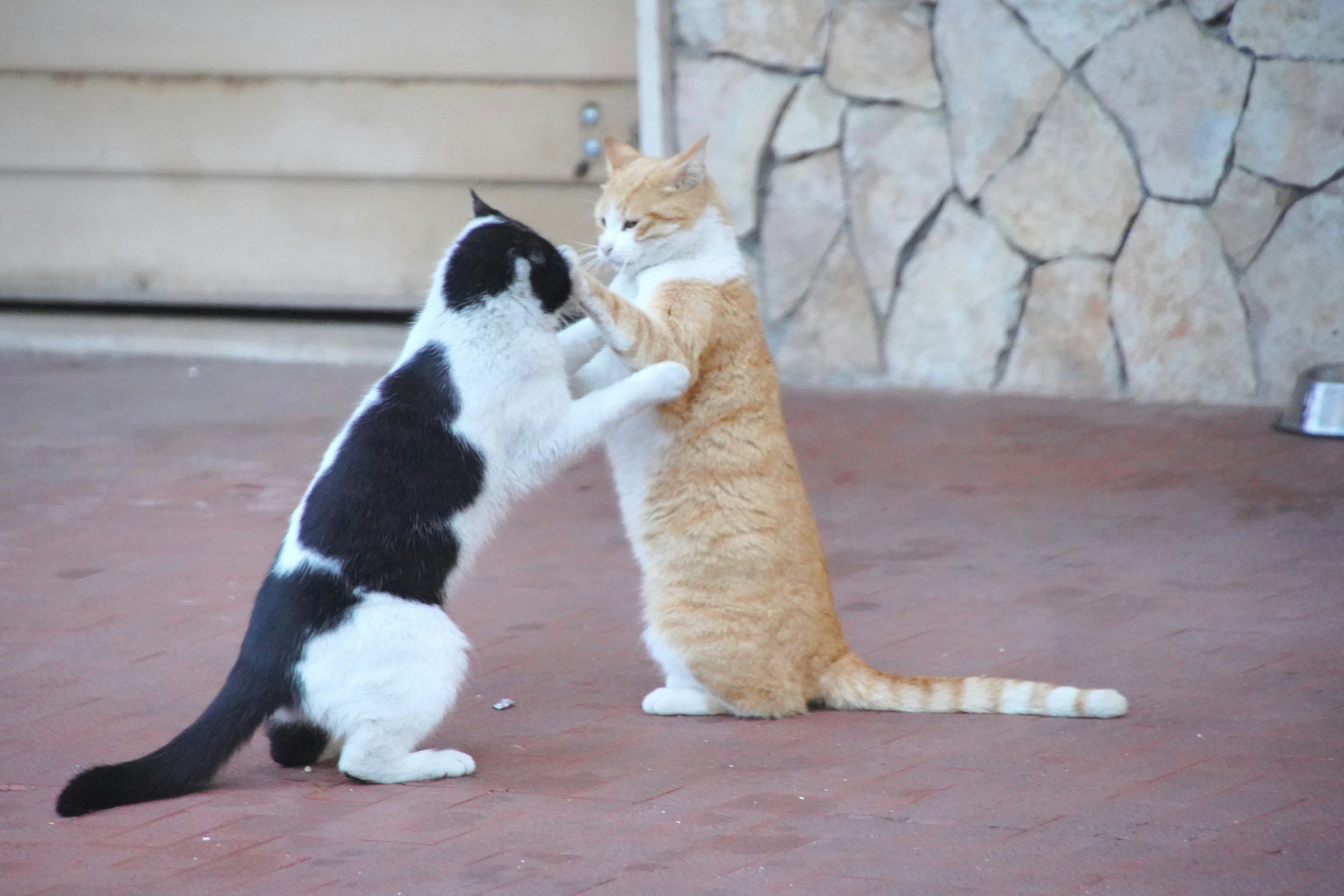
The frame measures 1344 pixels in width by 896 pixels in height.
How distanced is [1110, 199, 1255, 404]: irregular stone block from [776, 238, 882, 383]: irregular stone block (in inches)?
44.7

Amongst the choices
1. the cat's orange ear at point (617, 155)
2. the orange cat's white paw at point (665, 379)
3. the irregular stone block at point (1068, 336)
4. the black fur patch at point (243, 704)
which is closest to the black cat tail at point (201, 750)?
the black fur patch at point (243, 704)

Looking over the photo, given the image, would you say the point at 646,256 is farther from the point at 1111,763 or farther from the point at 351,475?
the point at 1111,763

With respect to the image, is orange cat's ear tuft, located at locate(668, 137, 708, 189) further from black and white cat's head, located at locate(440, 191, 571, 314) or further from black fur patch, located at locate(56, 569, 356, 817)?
black fur patch, located at locate(56, 569, 356, 817)

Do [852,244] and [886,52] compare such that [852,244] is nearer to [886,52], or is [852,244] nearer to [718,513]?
[886,52]

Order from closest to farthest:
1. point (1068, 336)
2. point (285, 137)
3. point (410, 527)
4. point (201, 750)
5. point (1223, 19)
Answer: point (201, 750) → point (410, 527) → point (1223, 19) → point (1068, 336) → point (285, 137)

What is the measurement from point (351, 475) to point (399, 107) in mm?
4792

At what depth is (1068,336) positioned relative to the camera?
6.53m

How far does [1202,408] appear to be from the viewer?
20.7ft

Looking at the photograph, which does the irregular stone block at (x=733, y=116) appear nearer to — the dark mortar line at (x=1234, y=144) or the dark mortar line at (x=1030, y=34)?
the dark mortar line at (x=1030, y=34)

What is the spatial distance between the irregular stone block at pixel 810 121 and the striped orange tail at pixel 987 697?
3818mm

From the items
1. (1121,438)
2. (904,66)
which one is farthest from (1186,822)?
(904,66)

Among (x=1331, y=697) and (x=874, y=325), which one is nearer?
(x=1331, y=697)

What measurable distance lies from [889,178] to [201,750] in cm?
462

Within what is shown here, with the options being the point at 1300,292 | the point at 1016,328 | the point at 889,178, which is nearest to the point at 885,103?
the point at 889,178
